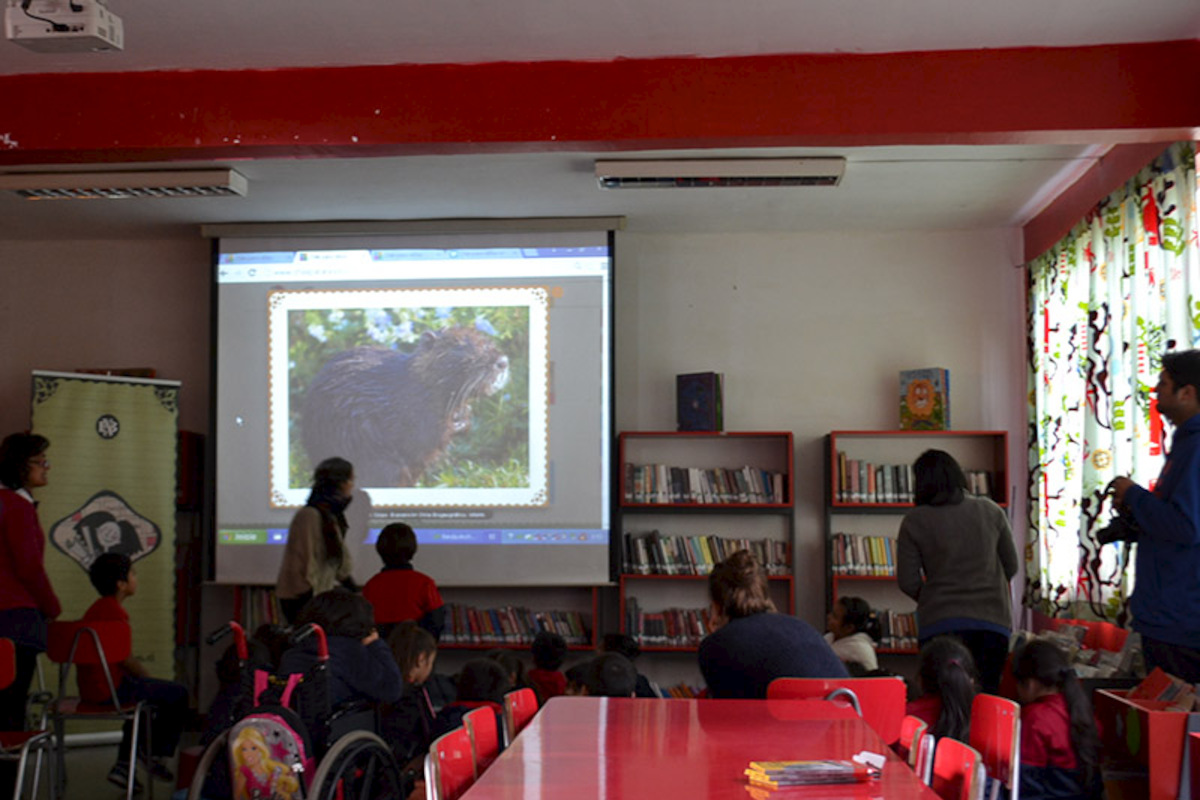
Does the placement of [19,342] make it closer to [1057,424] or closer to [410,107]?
[410,107]

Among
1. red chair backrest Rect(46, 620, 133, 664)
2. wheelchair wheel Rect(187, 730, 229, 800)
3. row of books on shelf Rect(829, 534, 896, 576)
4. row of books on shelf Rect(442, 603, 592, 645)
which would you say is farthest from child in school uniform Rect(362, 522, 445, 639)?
row of books on shelf Rect(829, 534, 896, 576)

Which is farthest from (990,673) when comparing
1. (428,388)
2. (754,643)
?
(428,388)

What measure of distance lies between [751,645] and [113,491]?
476cm

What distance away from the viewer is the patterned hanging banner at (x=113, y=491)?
22.7 feet

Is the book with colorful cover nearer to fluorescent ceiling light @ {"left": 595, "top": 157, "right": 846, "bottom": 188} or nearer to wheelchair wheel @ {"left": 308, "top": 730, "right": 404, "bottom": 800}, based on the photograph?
fluorescent ceiling light @ {"left": 595, "top": 157, "right": 846, "bottom": 188}

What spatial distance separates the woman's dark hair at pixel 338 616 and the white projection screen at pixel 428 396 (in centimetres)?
313

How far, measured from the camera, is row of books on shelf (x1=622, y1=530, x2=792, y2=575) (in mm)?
7176

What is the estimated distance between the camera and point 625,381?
24.7ft

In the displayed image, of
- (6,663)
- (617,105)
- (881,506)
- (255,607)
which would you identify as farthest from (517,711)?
(255,607)

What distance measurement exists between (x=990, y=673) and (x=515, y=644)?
3048 mm

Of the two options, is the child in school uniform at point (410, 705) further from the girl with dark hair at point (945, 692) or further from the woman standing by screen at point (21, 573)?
the girl with dark hair at point (945, 692)

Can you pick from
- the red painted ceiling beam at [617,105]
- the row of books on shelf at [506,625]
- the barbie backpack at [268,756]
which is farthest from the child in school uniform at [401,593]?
the barbie backpack at [268,756]

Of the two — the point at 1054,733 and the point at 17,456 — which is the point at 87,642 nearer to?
the point at 17,456

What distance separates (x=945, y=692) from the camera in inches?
153
